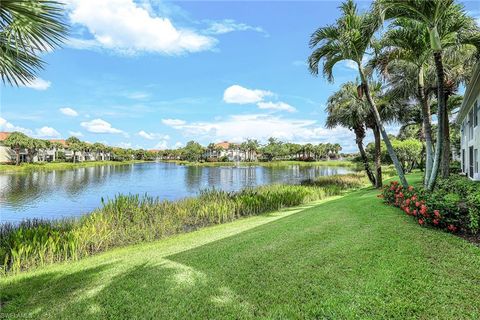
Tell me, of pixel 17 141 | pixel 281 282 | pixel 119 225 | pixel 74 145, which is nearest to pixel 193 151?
pixel 74 145

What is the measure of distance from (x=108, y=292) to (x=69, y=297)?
55 centimetres

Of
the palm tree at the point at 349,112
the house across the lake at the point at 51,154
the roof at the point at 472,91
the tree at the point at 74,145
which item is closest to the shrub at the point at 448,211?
the roof at the point at 472,91

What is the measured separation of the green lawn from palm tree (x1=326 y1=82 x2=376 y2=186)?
13503 mm

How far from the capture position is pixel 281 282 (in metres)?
4.04

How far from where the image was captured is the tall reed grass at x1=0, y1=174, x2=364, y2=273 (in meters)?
6.48

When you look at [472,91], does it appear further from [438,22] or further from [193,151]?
[193,151]

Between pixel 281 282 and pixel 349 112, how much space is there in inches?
651

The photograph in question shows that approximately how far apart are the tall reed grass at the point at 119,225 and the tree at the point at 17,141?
208ft

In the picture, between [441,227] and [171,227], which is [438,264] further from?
[171,227]

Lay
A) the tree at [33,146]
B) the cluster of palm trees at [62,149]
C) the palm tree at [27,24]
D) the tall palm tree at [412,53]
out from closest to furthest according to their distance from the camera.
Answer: the palm tree at [27,24] < the tall palm tree at [412,53] < the cluster of palm trees at [62,149] < the tree at [33,146]

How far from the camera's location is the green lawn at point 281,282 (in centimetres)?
336

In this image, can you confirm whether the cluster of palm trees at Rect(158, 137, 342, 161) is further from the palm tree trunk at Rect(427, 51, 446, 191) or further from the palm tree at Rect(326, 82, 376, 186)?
the palm tree trunk at Rect(427, 51, 446, 191)

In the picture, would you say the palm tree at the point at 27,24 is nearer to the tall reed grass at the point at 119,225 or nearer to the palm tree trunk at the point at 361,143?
the tall reed grass at the point at 119,225

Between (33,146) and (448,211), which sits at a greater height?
(33,146)
